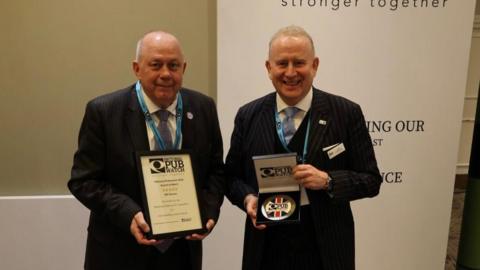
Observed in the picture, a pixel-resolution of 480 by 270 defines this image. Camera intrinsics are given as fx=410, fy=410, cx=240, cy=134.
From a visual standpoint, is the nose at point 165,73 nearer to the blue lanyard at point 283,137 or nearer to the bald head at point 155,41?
the bald head at point 155,41

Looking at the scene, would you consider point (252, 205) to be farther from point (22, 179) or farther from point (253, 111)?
point (22, 179)

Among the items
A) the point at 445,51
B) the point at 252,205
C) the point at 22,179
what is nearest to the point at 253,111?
the point at 252,205

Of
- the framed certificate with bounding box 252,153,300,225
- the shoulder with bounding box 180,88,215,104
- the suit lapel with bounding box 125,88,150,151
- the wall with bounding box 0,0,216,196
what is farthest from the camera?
the wall with bounding box 0,0,216,196

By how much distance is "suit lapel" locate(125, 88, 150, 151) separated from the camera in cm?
161

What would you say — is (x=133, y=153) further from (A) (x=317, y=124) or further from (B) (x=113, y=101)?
(A) (x=317, y=124)

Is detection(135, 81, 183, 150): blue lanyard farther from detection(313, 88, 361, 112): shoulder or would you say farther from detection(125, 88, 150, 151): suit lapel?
detection(313, 88, 361, 112): shoulder

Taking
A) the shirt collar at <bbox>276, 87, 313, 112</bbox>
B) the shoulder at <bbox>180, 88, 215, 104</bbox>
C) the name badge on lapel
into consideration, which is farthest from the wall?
the name badge on lapel

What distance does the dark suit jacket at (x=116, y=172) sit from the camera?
1613 millimetres

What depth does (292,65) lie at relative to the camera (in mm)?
1549

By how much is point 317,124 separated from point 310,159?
0.14 metres

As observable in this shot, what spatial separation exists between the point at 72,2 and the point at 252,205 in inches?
84.1

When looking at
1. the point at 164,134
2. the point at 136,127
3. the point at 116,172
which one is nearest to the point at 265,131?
the point at 164,134

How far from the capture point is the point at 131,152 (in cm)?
161

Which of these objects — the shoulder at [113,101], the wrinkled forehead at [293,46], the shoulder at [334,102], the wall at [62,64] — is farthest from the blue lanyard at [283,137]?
the wall at [62,64]
